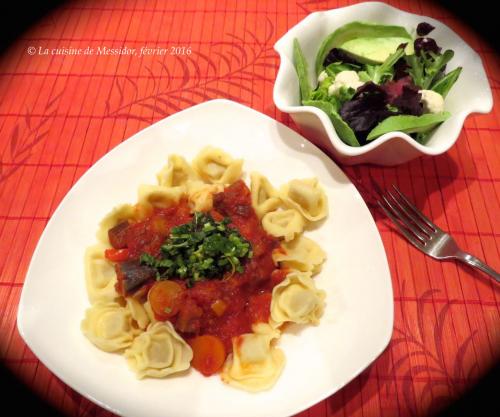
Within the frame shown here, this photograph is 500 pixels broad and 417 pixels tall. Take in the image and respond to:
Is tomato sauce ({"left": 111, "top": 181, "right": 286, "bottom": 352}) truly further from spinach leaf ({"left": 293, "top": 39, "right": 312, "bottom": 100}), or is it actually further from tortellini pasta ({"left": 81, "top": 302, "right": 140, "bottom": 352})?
spinach leaf ({"left": 293, "top": 39, "right": 312, "bottom": 100})

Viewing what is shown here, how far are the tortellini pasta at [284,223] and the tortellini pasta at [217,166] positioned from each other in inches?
17.0

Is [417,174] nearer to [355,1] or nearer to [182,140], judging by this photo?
[182,140]

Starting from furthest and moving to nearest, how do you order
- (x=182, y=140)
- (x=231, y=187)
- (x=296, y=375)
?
(x=182, y=140) → (x=231, y=187) → (x=296, y=375)

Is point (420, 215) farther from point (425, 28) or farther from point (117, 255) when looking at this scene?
point (117, 255)

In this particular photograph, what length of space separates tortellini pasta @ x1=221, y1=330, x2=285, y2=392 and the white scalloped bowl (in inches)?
54.1

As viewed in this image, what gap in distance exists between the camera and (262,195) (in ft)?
10.2

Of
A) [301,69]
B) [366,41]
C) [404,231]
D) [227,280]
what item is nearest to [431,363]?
[404,231]

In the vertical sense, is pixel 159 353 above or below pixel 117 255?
below

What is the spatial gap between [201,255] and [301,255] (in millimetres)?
712

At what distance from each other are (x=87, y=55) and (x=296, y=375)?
3716 millimetres

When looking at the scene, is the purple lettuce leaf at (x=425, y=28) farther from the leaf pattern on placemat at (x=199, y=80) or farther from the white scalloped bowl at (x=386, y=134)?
the leaf pattern on placemat at (x=199, y=80)

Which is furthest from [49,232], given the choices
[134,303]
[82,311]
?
[134,303]

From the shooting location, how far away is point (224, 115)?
328 centimetres

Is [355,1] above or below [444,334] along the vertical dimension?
above
